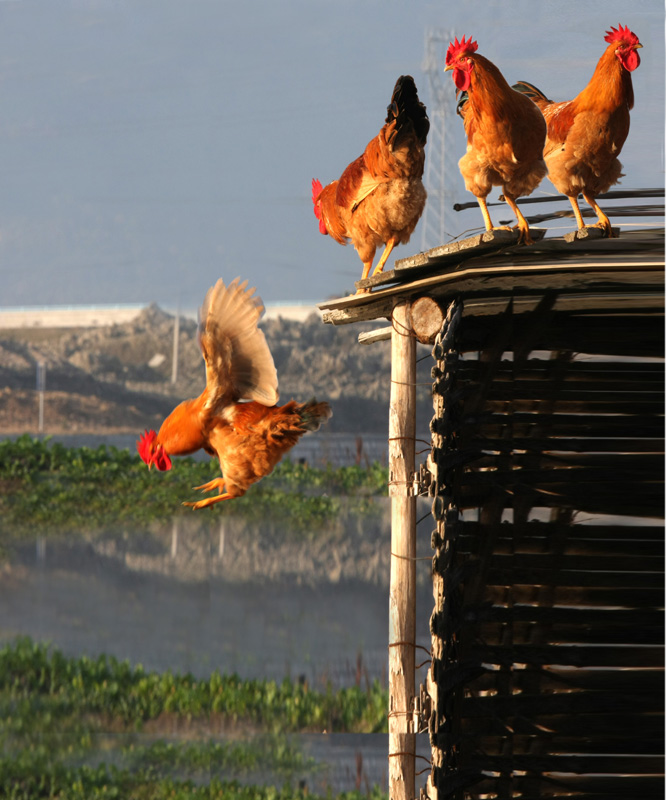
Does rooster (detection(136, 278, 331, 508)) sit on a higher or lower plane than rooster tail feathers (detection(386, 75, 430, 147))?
lower

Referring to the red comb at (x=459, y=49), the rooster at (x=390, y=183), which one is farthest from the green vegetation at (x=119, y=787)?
the red comb at (x=459, y=49)

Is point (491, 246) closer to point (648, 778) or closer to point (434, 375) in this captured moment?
point (434, 375)

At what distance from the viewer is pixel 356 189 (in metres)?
3.35

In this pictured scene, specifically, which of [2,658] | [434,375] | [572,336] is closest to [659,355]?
[572,336]

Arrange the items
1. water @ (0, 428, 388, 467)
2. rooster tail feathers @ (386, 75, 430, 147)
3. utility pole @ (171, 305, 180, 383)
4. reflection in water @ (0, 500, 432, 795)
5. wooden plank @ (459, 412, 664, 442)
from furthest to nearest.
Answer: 1. utility pole @ (171, 305, 180, 383)
2. water @ (0, 428, 388, 467)
3. reflection in water @ (0, 500, 432, 795)
4. wooden plank @ (459, 412, 664, 442)
5. rooster tail feathers @ (386, 75, 430, 147)

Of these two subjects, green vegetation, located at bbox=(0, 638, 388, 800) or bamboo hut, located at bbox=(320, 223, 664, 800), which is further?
green vegetation, located at bbox=(0, 638, 388, 800)

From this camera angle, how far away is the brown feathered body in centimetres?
282

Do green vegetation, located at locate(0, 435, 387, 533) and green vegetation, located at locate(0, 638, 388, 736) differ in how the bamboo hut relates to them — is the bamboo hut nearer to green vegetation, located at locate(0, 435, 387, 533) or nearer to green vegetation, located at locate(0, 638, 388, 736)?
green vegetation, located at locate(0, 638, 388, 736)

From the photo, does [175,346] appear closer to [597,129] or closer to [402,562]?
[402,562]

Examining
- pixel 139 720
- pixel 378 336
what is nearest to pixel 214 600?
pixel 139 720

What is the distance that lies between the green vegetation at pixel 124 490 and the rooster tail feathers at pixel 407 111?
649 centimetres

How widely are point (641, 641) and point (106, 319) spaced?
7.99 metres

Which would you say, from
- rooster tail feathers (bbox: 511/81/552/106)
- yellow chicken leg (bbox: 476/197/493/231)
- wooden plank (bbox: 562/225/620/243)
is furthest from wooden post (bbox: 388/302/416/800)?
rooster tail feathers (bbox: 511/81/552/106)

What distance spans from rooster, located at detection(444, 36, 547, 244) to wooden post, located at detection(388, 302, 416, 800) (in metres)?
0.62
